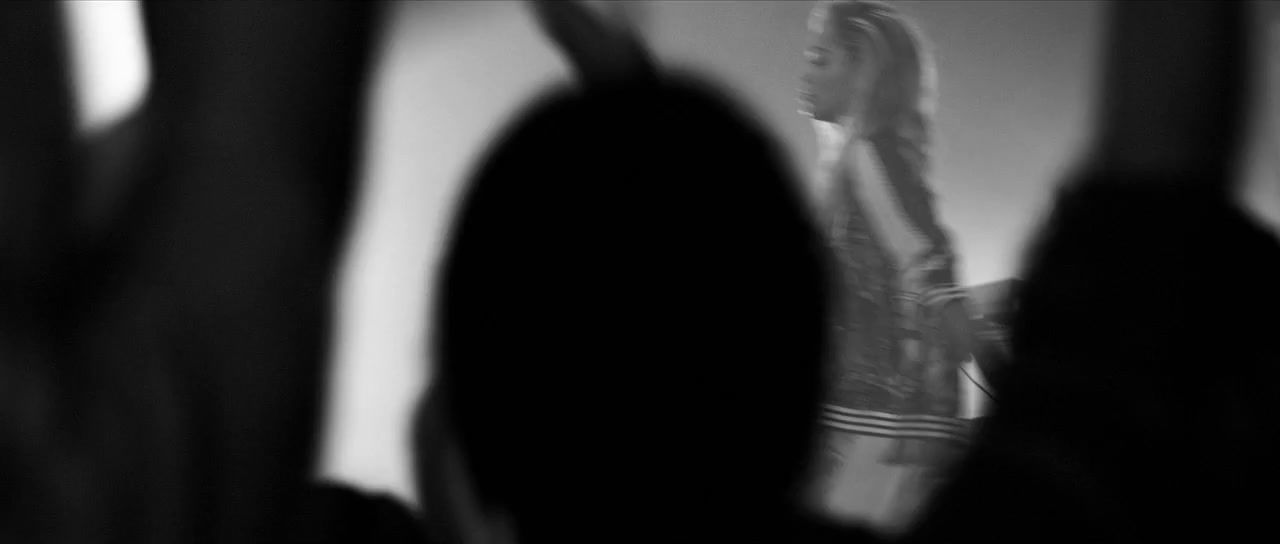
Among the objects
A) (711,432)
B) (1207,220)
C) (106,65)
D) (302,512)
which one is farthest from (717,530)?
(106,65)

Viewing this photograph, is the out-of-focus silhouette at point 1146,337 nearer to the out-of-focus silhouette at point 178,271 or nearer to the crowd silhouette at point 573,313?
the crowd silhouette at point 573,313

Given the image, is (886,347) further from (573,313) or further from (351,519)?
(351,519)

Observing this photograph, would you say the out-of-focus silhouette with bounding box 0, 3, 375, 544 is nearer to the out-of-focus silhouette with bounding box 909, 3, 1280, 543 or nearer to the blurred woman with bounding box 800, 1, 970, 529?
the blurred woman with bounding box 800, 1, 970, 529

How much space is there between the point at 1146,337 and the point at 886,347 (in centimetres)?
19

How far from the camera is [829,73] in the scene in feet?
2.05

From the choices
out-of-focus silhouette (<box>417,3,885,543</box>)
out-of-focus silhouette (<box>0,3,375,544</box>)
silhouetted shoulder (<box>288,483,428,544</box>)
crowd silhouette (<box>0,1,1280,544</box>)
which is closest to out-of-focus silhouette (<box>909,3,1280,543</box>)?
crowd silhouette (<box>0,1,1280,544</box>)

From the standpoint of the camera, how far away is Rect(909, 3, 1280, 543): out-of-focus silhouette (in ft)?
2.01

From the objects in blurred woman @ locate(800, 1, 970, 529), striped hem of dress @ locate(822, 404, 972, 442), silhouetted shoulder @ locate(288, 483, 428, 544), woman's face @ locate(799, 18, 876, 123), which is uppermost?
woman's face @ locate(799, 18, 876, 123)

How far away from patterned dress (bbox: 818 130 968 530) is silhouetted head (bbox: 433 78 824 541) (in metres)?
0.02

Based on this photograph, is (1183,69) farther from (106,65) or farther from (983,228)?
(106,65)

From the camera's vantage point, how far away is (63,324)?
0.65m

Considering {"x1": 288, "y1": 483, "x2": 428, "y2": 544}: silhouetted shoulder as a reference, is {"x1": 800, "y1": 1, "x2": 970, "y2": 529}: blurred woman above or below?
above

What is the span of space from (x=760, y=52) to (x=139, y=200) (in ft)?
1.59

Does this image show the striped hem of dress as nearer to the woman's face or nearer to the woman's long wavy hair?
the woman's long wavy hair
